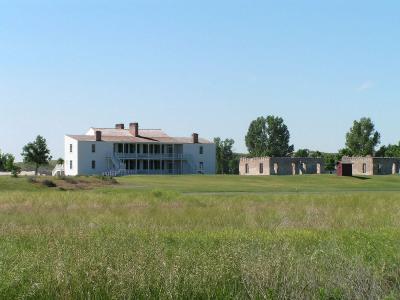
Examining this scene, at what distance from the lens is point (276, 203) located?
25672 mm

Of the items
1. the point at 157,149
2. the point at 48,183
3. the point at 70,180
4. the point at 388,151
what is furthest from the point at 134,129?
the point at 388,151

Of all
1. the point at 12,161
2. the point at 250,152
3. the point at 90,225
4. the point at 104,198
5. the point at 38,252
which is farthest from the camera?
the point at 250,152

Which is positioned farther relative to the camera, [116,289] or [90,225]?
[90,225]

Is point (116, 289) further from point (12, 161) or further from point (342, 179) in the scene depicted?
point (12, 161)

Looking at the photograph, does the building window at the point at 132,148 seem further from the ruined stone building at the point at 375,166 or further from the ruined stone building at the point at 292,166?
the ruined stone building at the point at 375,166

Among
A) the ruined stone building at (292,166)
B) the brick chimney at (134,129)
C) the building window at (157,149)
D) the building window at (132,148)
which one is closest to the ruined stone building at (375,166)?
the ruined stone building at (292,166)

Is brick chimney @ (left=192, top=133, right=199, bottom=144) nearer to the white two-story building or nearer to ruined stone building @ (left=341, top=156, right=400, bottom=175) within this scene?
the white two-story building

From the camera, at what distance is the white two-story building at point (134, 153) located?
83.9 metres

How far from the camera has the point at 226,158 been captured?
121375mm

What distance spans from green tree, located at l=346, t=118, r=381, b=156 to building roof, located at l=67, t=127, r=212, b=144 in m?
36.6

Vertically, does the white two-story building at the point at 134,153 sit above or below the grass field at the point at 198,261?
above

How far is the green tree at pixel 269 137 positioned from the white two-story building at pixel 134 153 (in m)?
34.5

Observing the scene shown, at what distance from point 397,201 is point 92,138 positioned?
62.8 metres

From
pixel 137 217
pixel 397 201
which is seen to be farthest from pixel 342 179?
pixel 137 217
